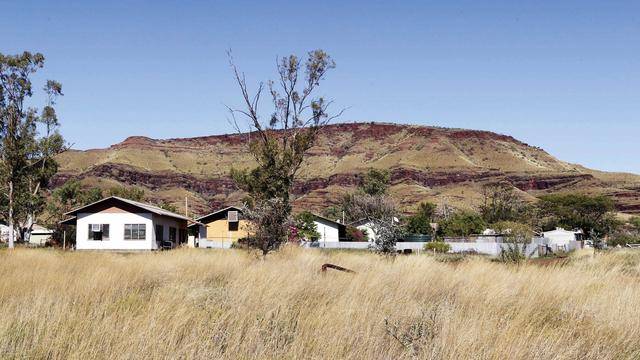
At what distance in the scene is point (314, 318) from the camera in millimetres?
5941

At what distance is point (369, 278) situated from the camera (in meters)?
9.45

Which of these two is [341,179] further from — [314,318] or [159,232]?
[314,318]

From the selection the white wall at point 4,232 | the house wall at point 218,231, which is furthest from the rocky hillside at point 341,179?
the house wall at point 218,231

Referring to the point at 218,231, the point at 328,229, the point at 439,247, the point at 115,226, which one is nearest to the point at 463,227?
the point at 328,229

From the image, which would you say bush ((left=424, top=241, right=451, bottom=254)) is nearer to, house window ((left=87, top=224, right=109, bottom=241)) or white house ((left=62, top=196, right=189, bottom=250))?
white house ((left=62, top=196, right=189, bottom=250))

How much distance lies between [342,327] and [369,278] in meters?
3.99

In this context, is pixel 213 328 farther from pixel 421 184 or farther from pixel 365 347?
pixel 421 184

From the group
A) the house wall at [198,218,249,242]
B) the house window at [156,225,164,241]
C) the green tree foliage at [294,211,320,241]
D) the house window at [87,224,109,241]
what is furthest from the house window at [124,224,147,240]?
the green tree foliage at [294,211,320,241]

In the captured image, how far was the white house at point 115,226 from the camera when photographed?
45.5 meters

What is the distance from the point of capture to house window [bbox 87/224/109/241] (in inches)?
1805

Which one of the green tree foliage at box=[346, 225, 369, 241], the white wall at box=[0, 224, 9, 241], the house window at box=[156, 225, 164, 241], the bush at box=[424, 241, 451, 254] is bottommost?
the bush at box=[424, 241, 451, 254]

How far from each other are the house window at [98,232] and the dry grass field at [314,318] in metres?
38.3

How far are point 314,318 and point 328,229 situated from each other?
64.3 meters

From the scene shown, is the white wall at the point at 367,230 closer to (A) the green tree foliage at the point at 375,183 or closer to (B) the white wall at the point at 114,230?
(A) the green tree foliage at the point at 375,183
